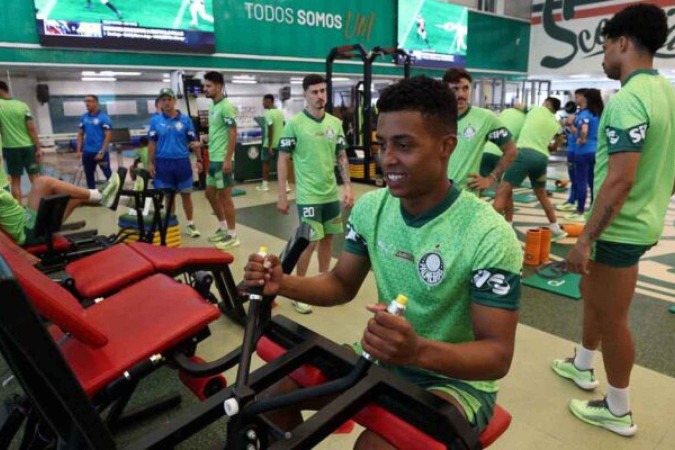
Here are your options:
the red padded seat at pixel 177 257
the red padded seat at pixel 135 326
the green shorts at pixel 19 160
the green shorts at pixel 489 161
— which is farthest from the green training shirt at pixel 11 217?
the green shorts at pixel 489 161

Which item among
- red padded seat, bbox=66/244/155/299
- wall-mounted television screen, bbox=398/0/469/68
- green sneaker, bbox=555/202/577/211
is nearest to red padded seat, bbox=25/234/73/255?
red padded seat, bbox=66/244/155/299

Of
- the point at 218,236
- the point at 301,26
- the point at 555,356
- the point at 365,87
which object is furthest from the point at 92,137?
the point at 555,356

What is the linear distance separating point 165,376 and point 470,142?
2478 mm

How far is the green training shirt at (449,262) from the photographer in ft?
3.75

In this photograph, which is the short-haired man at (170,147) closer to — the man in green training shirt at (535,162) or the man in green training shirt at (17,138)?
the man in green training shirt at (17,138)

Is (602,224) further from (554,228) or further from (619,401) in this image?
(554,228)

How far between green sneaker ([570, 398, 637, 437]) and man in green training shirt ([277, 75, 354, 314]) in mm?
1784

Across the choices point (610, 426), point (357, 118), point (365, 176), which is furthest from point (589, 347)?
point (357, 118)

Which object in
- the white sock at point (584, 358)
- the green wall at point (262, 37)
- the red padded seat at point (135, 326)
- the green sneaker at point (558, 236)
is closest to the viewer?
the red padded seat at point (135, 326)

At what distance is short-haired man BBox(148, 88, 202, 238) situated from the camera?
16.3ft

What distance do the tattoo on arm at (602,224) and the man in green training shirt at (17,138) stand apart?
661cm

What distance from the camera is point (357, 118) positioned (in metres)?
8.77

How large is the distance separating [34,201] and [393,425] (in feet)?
11.7

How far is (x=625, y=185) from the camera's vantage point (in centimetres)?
176
